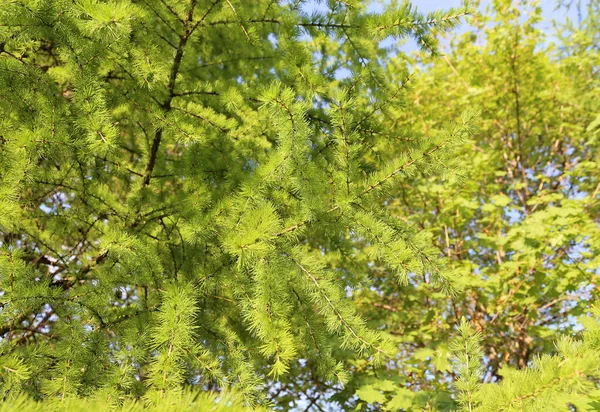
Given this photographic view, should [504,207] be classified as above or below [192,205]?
above

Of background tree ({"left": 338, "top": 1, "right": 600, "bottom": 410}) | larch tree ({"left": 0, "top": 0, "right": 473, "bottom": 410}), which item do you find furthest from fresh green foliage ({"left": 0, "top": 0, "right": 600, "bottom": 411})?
background tree ({"left": 338, "top": 1, "right": 600, "bottom": 410})

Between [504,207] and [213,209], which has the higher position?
[504,207]

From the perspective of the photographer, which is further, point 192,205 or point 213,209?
point 192,205

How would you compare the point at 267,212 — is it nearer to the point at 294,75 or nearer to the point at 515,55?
the point at 294,75

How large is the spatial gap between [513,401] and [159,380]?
3.62 ft

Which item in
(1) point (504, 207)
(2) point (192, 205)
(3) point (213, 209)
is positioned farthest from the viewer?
(1) point (504, 207)

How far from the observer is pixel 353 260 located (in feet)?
7.39

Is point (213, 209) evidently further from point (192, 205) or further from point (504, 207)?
point (504, 207)

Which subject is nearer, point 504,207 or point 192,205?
point 192,205

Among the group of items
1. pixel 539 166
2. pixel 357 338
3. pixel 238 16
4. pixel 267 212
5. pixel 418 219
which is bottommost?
pixel 357 338

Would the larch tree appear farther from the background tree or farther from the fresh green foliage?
the background tree

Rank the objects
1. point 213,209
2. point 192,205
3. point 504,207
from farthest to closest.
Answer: point 504,207 → point 192,205 → point 213,209

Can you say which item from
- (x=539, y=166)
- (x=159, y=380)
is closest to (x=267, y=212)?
(x=159, y=380)

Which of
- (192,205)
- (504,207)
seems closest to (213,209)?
(192,205)
